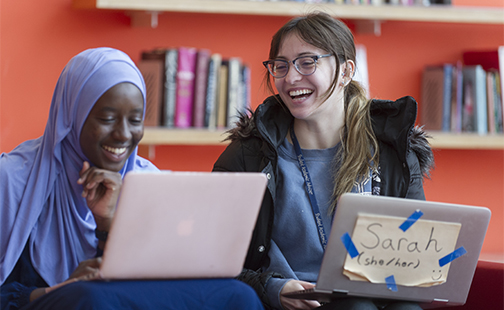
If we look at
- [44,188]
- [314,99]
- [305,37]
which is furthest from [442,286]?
[44,188]

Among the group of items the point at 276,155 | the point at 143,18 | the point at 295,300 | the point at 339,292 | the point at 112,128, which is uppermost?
the point at 143,18

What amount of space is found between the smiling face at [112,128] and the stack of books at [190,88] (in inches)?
33.8

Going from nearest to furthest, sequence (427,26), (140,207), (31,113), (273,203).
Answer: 1. (140,207)
2. (273,203)
3. (31,113)
4. (427,26)

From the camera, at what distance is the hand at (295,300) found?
143 cm

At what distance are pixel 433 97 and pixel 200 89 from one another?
42.4 inches

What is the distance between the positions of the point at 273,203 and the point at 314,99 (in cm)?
33

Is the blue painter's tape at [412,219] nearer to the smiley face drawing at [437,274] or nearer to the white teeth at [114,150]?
the smiley face drawing at [437,274]

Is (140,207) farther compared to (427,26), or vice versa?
(427,26)

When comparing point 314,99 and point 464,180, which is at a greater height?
point 314,99

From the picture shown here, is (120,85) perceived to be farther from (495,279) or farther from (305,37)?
(495,279)

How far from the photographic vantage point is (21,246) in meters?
1.37

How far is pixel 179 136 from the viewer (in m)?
2.24

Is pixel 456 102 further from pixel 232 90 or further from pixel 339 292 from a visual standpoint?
pixel 339 292

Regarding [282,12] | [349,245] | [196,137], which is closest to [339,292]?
[349,245]
